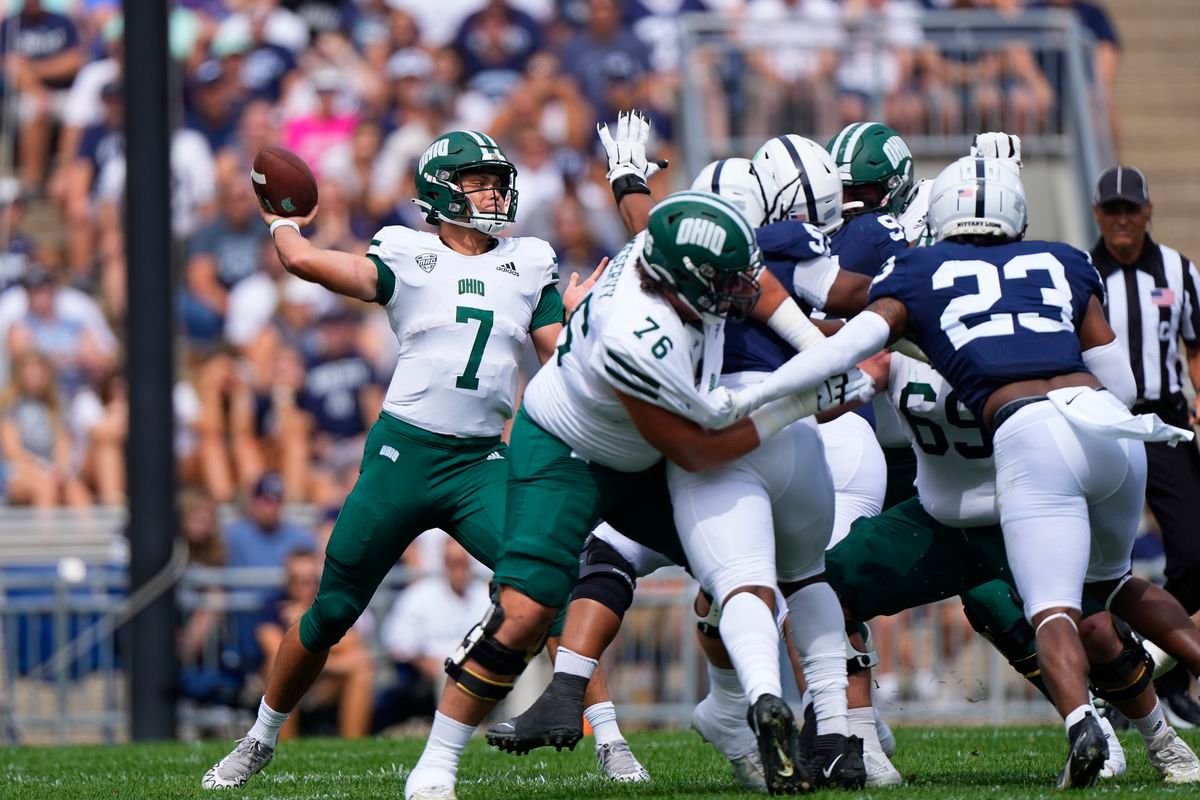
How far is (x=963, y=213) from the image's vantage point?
5828mm

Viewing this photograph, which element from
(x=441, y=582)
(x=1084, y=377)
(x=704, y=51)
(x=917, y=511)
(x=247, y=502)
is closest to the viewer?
(x=1084, y=377)

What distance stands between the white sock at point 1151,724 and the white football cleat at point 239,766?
2.74m

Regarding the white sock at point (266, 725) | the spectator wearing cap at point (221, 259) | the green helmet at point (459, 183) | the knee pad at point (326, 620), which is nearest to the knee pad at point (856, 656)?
the knee pad at point (326, 620)

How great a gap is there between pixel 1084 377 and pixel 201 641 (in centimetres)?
602

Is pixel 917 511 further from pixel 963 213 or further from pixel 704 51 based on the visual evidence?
pixel 704 51

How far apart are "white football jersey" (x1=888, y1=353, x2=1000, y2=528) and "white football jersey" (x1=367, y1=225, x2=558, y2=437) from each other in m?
1.30

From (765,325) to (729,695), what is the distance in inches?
43.6

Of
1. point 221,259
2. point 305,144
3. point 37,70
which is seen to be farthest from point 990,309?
point 37,70

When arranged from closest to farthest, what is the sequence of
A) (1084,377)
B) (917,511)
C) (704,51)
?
(1084,377)
(917,511)
(704,51)

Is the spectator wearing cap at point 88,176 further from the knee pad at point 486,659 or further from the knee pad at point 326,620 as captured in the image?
the knee pad at point 486,659

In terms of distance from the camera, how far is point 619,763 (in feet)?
21.6

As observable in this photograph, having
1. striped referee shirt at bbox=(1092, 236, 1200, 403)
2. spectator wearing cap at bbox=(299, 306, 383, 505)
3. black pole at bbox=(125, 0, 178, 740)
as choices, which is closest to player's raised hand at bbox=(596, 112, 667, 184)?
striped referee shirt at bbox=(1092, 236, 1200, 403)

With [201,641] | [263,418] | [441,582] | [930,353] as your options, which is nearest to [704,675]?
[441,582]

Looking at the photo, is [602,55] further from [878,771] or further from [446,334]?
[878,771]
